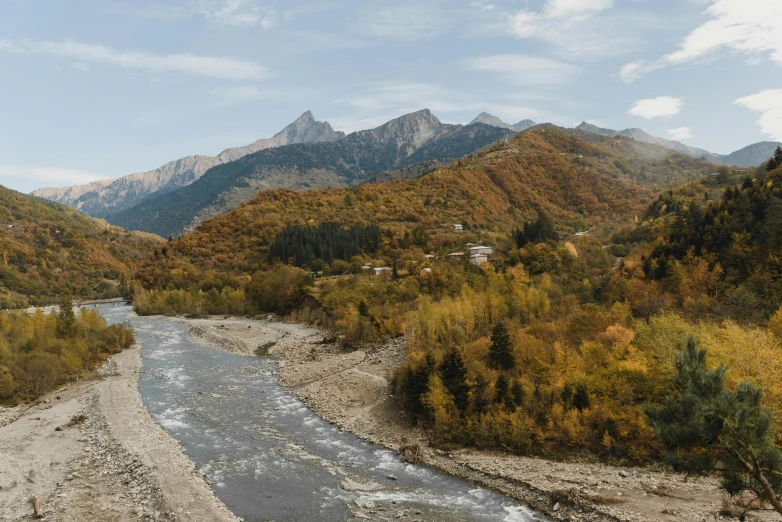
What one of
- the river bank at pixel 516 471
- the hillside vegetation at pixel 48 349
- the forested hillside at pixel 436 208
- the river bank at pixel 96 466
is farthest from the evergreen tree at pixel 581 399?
the forested hillside at pixel 436 208

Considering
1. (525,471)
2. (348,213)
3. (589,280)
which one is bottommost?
(525,471)

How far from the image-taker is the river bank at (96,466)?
23.0 meters

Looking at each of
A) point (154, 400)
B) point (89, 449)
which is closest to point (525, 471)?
point (89, 449)

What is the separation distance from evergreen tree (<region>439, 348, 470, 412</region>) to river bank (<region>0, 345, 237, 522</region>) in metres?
16.7

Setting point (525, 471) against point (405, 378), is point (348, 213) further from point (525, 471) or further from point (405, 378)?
point (525, 471)

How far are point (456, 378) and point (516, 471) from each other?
819 cm

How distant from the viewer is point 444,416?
31.9m

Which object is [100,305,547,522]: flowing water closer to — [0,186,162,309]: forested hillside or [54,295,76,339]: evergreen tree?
[54,295,76,339]: evergreen tree

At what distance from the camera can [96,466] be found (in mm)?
27938

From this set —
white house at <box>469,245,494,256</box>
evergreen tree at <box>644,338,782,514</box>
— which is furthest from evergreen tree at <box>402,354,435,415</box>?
white house at <box>469,245,494,256</box>

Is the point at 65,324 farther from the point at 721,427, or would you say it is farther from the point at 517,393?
the point at 721,427

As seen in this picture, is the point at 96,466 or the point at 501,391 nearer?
the point at 96,466

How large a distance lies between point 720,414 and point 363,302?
183 ft

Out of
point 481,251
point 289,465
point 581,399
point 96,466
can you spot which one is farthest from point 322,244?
point 581,399
